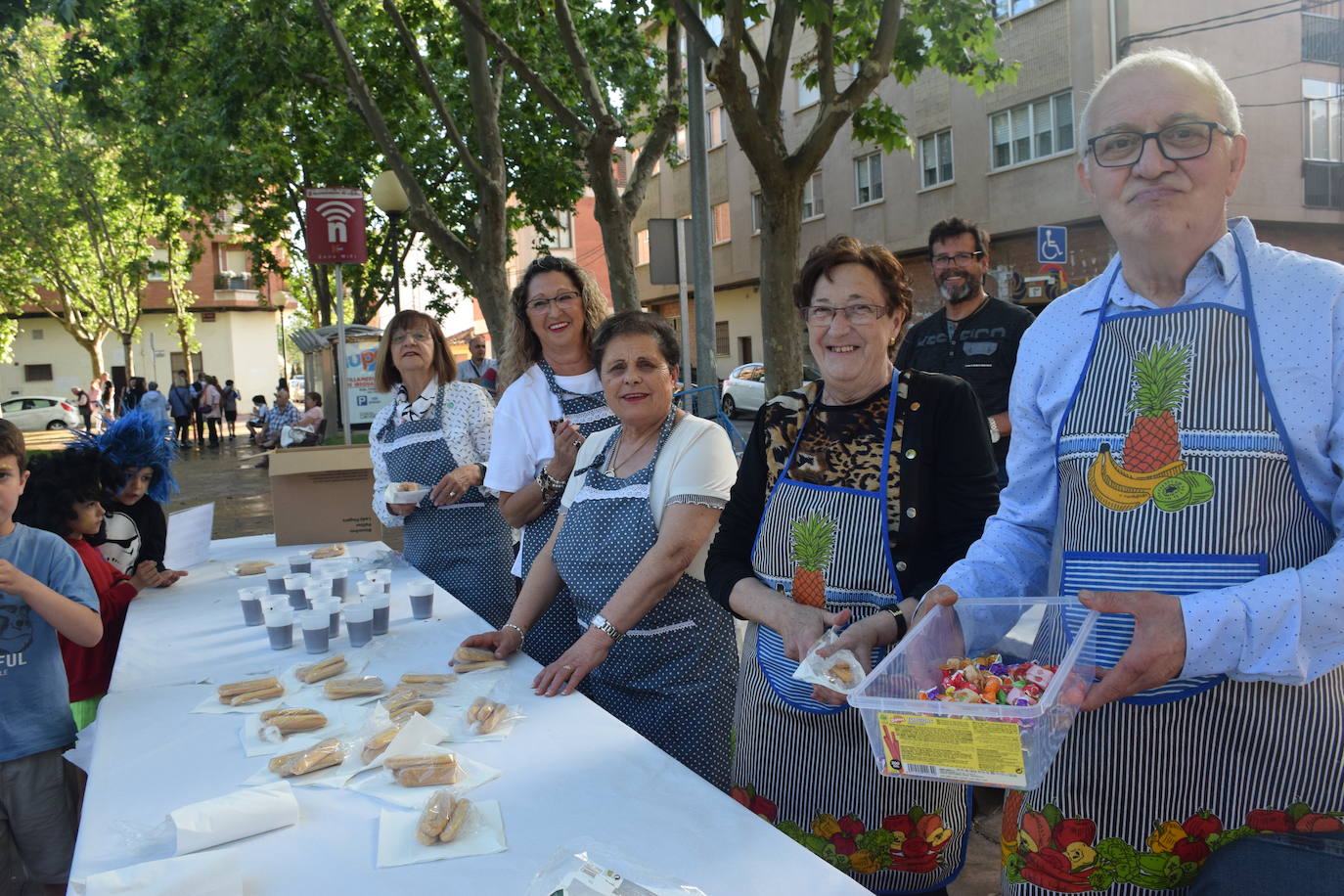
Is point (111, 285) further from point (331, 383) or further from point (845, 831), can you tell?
point (845, 831)

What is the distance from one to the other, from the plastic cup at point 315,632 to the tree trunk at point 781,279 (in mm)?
4066

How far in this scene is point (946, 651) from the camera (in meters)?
1.65

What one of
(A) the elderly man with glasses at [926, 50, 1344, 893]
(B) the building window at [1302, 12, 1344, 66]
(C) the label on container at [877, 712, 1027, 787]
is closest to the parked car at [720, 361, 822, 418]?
(B) the building window at [1302, 12, 1344, 66]

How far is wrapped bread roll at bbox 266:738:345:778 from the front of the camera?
1815mm

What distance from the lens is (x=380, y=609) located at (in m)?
2.80

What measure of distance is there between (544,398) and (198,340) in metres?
48.0

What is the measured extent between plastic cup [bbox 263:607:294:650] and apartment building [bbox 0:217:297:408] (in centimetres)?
4361

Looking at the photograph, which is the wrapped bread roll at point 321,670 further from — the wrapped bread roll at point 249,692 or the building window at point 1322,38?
the building window at point 1322,38

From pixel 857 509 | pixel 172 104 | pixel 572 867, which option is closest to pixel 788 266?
pixel 857 509

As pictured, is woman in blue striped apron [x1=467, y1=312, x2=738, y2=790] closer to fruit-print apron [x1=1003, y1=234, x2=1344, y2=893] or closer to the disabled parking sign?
fruit-print apron [x1=1003, y1=234, x2=1344, y2=893]

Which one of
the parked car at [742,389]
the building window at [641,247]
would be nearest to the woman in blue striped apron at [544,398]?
the parked car at [742,389]

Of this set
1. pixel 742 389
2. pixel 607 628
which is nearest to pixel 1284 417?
pixel 607 628

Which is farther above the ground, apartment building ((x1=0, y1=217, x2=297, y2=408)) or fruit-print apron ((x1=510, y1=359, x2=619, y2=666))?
apartment building ((x1=0, y1=217, x2=297, y2=408))

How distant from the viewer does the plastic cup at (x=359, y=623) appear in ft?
8.89
